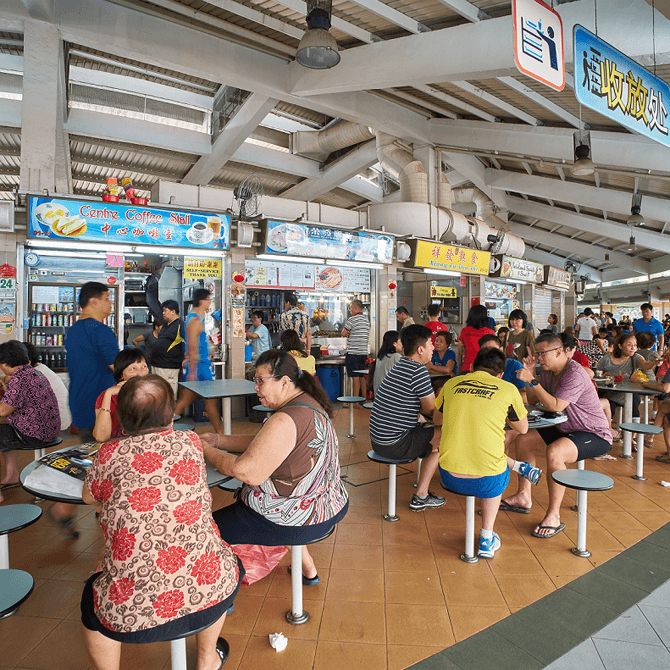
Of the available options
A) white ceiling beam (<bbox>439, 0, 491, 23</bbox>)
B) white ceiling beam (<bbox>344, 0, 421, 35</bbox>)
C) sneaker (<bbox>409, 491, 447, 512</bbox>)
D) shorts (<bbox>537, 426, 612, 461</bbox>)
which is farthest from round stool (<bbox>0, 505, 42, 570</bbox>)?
white ceiling beam (<bbox>439, 0, 491, 23</bbox>)

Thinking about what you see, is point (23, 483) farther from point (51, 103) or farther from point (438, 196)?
point (438, 196)

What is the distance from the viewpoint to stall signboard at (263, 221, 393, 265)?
6949 mm

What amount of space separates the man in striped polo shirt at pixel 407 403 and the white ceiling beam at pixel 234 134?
5.82m

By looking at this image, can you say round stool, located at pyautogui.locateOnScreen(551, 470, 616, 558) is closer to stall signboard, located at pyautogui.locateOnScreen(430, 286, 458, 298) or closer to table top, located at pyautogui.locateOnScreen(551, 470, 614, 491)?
table top, located at pyautogui.locateOnScreen(551, 470, 614, 491)

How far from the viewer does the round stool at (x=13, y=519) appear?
209 centimetres

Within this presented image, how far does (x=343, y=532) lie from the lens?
11.4ft

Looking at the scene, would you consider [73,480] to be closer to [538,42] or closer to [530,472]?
[530,472]

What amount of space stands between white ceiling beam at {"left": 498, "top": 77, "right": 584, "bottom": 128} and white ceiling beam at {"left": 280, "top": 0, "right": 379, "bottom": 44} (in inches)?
86.6

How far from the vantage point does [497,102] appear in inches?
328

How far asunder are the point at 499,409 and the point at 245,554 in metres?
1.72

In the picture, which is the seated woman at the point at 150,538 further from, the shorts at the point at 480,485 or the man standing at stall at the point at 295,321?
the man standing at stall at the point at 295,321

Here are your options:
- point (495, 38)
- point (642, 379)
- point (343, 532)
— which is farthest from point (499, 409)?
point (495, 38)

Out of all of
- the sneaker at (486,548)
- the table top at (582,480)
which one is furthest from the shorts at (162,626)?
the table top at (582,480)

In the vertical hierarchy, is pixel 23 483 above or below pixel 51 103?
below
